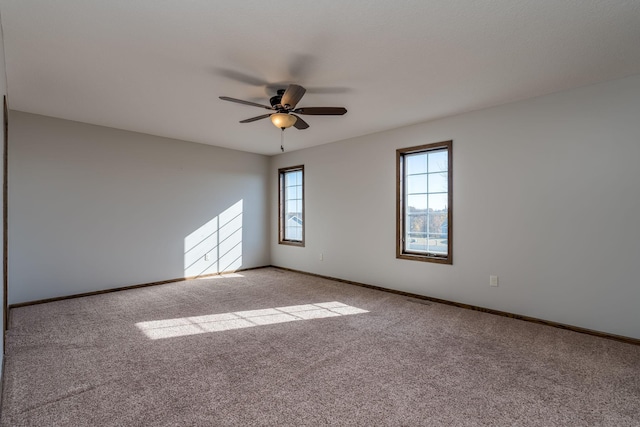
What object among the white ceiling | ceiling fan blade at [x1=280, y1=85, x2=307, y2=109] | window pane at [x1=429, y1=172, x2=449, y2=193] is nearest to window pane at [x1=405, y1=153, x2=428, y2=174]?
window pane at [x1=429, y1=172, x2=449, y2=193]

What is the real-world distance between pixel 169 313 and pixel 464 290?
12.0 feet

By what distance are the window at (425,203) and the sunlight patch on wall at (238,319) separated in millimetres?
1351

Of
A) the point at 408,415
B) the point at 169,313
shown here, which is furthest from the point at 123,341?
the point at 408,415

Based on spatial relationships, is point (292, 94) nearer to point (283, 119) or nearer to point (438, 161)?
point (283, 119)

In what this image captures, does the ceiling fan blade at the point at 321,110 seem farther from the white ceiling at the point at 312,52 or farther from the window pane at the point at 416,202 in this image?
the window pane at the point at 416,202

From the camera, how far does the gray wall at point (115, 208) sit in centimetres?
407

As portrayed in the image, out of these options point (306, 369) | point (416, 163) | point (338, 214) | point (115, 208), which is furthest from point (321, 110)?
point (115, 208)

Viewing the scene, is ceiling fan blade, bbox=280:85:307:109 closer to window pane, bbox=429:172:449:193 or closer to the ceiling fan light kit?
the ceiling fan light kit

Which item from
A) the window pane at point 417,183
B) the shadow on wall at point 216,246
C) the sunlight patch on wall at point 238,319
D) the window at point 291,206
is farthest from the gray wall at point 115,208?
the window pane at point 417,183

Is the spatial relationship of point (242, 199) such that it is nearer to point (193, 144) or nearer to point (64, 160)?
point (193, 144)

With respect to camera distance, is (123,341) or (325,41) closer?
(325,41)

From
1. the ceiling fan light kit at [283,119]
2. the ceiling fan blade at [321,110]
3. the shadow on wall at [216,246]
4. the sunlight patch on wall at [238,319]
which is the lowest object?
the sunlight patch on wall at [238,319]

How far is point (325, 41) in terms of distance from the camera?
2.39 meters

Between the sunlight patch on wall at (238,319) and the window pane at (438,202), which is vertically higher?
the window pane at (438,202)
